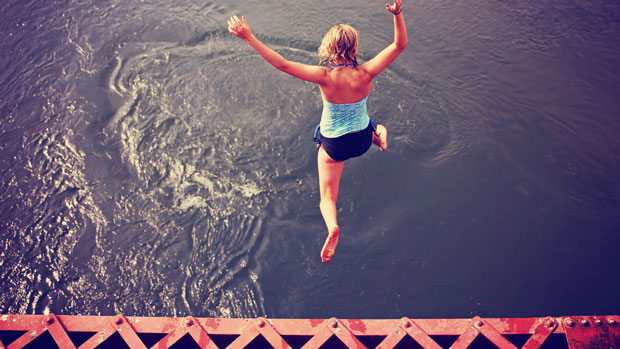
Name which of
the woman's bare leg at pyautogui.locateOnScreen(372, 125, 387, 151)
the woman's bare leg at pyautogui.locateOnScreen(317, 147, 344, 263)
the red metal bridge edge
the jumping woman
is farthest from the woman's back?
the red metal bridge edge

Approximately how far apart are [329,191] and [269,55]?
1.26 meters

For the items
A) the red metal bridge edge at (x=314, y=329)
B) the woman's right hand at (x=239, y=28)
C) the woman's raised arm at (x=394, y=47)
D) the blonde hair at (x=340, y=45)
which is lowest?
the red metal bridge edge at (x=314, y=329)

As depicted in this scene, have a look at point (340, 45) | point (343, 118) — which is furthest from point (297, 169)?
point (340, 45)

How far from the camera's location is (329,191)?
302 centimetres

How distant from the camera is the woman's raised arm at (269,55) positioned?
2109 mm

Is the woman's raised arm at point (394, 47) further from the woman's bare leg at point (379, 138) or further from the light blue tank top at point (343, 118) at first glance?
the woman's bare leg at point (379, 138)

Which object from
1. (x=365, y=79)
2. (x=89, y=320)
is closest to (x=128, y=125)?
(x=89, y=320)

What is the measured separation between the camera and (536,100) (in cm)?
492

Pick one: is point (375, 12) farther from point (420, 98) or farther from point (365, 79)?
point (365, 79)

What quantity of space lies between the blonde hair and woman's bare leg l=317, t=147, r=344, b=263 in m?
0.76

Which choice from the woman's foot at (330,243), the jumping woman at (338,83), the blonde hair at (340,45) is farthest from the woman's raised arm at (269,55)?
the woman's foot at (330,243)

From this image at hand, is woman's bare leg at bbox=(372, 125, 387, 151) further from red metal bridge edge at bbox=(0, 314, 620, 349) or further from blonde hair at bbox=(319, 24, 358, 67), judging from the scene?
red metal bridge edge at bbox=(0, 314, 620, 349)

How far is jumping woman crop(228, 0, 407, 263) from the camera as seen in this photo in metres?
2.23

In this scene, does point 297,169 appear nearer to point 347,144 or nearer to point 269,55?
point 347,144
